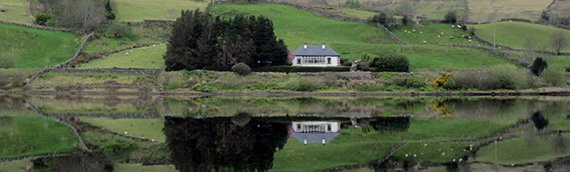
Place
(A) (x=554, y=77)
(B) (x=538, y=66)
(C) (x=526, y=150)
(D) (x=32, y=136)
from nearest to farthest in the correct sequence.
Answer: (C) (x=526, y=150) < (D) (x=32, y=136) < (A) (x=554, y=77) < (B) (x=538, y=66)

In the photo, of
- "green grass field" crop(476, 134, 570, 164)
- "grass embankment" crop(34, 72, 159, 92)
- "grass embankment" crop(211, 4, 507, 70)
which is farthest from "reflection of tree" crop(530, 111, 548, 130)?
"grass embankment" crop(34, 72, 159, 92)

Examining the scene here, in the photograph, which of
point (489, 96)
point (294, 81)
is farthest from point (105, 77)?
point (489, 96)

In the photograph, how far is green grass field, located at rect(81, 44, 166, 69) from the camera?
103 meters

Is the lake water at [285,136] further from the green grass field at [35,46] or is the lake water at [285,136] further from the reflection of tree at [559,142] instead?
the green grass field at [35,46]

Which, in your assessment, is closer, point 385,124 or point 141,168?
point 141,168

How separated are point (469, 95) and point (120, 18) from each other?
64.5 meters

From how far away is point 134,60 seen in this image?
106 metres

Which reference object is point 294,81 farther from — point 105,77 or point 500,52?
point 500,52

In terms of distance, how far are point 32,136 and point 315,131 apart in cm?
1746

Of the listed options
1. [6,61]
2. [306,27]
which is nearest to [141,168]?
[6,61]

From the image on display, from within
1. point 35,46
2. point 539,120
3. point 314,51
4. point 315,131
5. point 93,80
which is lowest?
point 93,80

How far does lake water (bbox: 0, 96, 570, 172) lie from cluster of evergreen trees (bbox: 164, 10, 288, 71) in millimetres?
20077

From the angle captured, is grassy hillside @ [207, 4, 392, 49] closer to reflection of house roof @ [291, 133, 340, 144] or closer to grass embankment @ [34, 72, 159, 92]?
grass embankment @ [34, 72, 159, 92]

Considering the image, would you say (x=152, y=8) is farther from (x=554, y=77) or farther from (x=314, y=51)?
(x=554, y=77)
